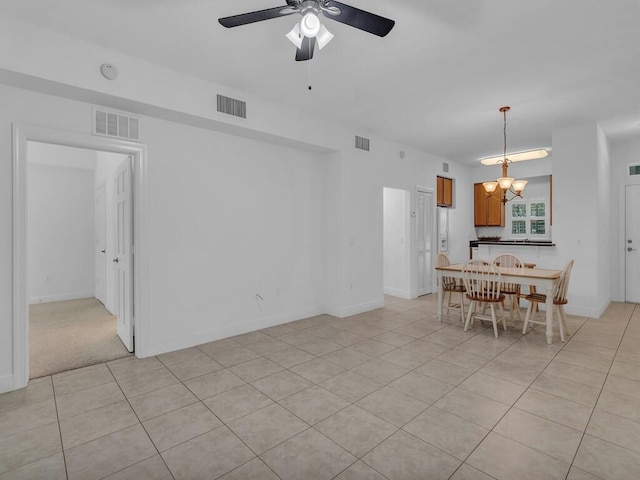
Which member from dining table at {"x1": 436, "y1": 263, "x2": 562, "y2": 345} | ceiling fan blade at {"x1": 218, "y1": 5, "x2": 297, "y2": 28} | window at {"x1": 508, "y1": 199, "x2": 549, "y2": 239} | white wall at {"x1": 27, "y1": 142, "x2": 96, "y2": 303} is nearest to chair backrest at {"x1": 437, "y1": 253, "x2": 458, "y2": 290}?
dining table at {"x1": 436, "y1": 263, "x2": 562, "y2": 345}

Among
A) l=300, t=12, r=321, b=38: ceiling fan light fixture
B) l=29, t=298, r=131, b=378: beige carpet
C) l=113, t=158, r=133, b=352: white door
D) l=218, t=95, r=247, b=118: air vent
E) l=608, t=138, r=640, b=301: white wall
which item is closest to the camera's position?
l=300, t=12, r=321, b=38: ceiling fan light fixture

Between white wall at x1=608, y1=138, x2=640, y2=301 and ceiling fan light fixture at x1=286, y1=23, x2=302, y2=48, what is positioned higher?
ceiling fan light fixture at x1=286, y1=23, x2=302, y2=48

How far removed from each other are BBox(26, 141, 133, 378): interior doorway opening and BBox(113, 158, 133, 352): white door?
1.08 meters

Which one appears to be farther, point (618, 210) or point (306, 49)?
point (618, 210)

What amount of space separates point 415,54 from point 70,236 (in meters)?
6.80

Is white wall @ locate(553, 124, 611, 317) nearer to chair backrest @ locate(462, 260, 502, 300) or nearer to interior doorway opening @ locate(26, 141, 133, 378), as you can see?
chair backrest @ locate(462, 260, 502, 300)

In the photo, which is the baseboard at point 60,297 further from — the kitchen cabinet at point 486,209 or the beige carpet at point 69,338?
the kitchen cabinet at point 486,209

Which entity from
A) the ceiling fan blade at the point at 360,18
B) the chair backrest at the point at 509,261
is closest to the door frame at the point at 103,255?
the ceiling fan blade at the point at 360,18

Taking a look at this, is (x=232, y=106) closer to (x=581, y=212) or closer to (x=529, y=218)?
(x=581, y=212)

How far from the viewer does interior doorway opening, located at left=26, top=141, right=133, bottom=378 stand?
17.3 feet

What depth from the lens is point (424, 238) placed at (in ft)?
22.2

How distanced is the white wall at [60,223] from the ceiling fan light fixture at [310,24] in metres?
5.76

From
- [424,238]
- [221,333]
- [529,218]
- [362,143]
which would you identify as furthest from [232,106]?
[529,218]

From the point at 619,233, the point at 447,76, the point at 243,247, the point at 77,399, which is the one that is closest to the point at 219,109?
the point at 243,247
